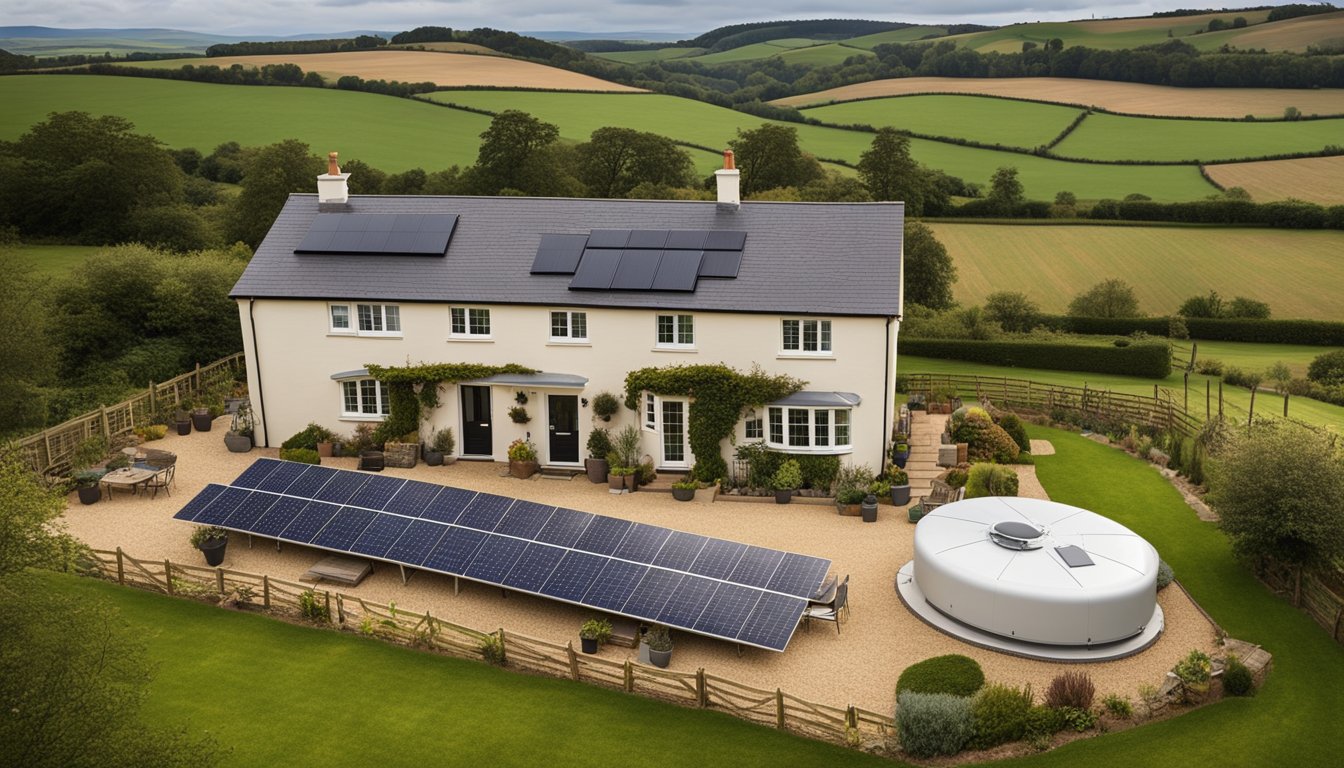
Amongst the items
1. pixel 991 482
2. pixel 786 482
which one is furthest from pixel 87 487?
pixel 991 482

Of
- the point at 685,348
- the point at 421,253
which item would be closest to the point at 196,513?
the point at 421,253

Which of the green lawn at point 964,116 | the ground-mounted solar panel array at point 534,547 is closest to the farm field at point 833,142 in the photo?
the green lawn at point 964,116

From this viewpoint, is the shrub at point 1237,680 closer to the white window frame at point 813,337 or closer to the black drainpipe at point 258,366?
the white window frame at point 813,337

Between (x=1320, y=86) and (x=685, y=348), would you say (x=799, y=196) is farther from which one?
(x=1320, y=86)

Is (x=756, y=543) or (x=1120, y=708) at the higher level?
(x=1120, y=708)

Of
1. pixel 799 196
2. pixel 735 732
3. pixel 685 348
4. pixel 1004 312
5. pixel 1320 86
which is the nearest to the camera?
pixel 735 732

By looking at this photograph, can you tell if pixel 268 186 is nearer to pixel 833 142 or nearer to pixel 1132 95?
pixel 833 142

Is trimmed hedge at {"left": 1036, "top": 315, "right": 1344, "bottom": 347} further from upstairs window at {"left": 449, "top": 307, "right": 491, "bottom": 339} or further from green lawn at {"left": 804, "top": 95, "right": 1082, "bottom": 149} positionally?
green lawn at {"left": 804, "top": 95, "right": 1082, "bottom": 149}
